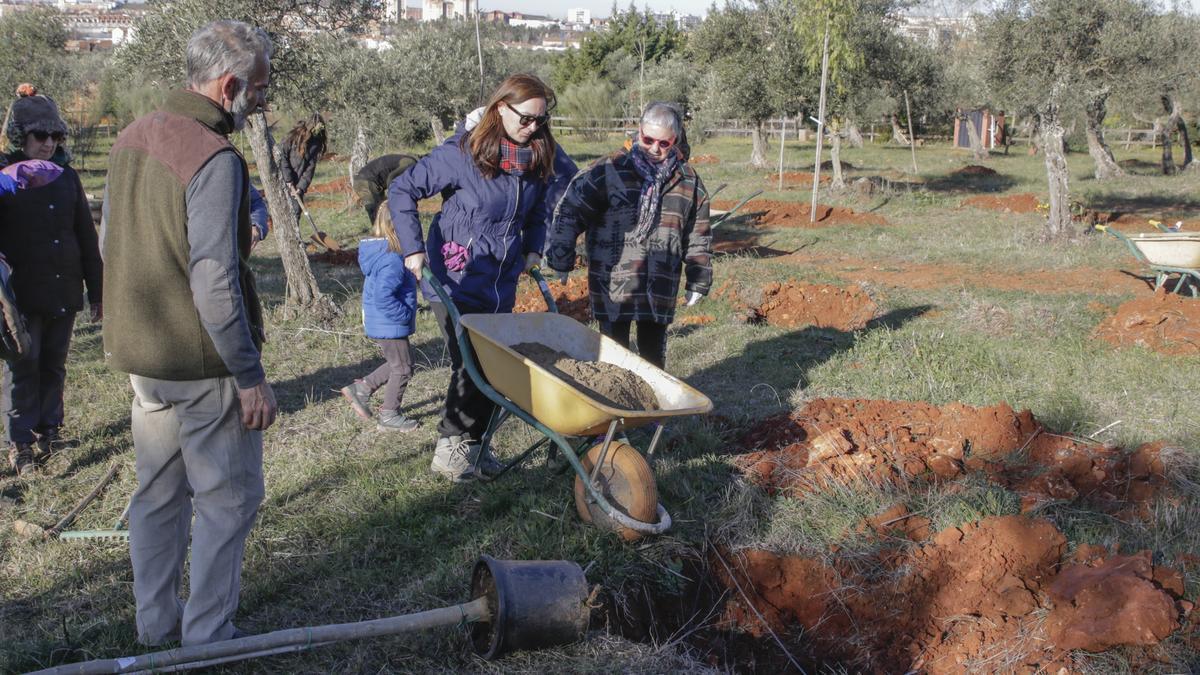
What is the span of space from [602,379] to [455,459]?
1.03 m

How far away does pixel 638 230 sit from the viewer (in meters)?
4.77

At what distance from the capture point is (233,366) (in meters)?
2.63

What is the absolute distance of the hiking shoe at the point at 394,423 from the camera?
5469 millimetres

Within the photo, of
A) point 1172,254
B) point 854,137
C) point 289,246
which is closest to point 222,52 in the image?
point 289,246

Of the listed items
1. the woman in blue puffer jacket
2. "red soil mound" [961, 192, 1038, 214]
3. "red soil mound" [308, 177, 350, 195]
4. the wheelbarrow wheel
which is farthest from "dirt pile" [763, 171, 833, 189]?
the wheelbarrow wheel

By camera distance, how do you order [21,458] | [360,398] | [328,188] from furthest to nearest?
1. [328,188]
2. [360,398]
3. [21,458]

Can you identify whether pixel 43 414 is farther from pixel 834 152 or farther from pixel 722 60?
pixel 722 60

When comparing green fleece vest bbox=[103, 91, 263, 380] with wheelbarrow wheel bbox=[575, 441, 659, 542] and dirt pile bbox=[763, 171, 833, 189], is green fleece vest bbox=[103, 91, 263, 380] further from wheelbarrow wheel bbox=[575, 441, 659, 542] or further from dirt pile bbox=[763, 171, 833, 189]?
dirt pile bbox=[763, 171, 833, 189]

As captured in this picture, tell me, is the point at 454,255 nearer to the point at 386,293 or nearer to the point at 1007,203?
the point at 386,293

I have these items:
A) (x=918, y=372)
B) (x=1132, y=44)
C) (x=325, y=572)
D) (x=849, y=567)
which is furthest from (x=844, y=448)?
(x=1132, y=44)

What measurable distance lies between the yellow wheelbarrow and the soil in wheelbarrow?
0.09 meters

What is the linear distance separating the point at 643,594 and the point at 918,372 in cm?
325

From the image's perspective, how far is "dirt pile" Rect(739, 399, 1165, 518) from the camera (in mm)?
4238

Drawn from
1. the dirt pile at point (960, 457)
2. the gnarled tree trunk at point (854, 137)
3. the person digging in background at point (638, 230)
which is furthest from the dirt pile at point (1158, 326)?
the gnarled tree trunk at point (854, 137)
